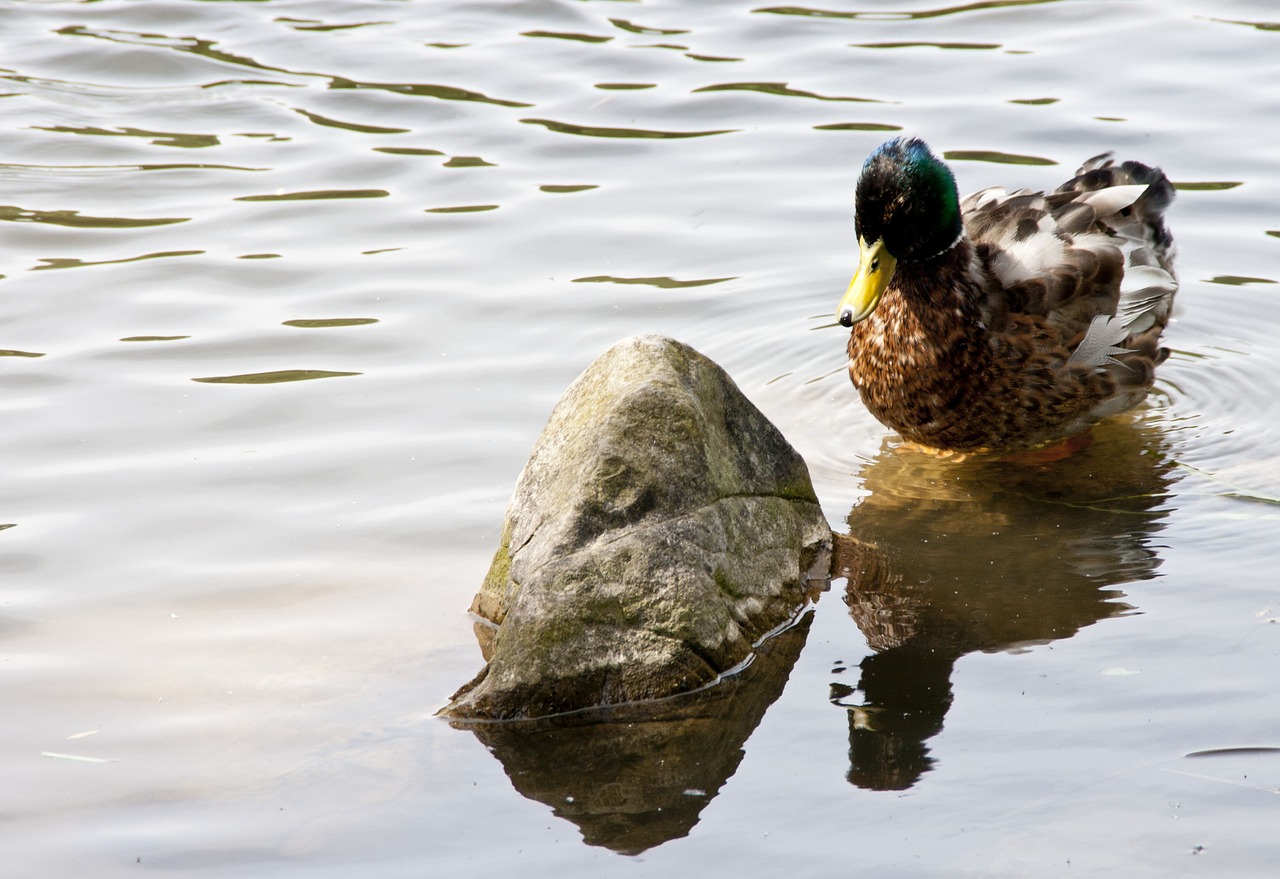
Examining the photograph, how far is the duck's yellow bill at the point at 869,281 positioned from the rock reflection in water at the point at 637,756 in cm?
161

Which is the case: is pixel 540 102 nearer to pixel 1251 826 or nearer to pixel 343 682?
pixel 343 682

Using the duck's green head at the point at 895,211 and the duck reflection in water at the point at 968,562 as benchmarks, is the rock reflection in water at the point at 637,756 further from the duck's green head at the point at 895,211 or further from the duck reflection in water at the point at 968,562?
the duck's green head at the point at 895,211

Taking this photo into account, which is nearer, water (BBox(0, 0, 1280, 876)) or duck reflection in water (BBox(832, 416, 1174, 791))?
water (BBox(0, 0, 1280, 876))

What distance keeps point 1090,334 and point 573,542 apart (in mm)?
2449

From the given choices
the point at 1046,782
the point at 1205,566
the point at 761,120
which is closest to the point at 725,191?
the point at 761,120

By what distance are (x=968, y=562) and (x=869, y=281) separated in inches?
43.6

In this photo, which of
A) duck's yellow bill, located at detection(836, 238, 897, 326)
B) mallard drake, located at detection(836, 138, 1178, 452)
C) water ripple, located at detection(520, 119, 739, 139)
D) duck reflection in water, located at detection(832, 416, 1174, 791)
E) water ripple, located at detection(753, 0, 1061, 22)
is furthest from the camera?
water ripple, located at detection(753, 0, 1061, 22)

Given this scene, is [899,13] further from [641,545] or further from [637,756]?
[637,756]

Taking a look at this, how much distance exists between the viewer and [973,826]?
348cm

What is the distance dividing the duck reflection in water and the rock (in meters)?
0.31

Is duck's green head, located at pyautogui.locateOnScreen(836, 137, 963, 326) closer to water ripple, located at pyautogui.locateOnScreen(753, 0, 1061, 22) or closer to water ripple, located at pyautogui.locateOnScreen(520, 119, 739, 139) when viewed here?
water ripple, located at pyautogui.locateOnScreen(520, 119, 739, 139)

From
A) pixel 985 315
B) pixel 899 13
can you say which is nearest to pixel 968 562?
pixel 985 315

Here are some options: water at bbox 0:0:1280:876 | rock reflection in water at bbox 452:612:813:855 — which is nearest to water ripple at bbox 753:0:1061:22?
water at bbox 0:0:1280:876

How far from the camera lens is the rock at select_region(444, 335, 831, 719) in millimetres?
4078
